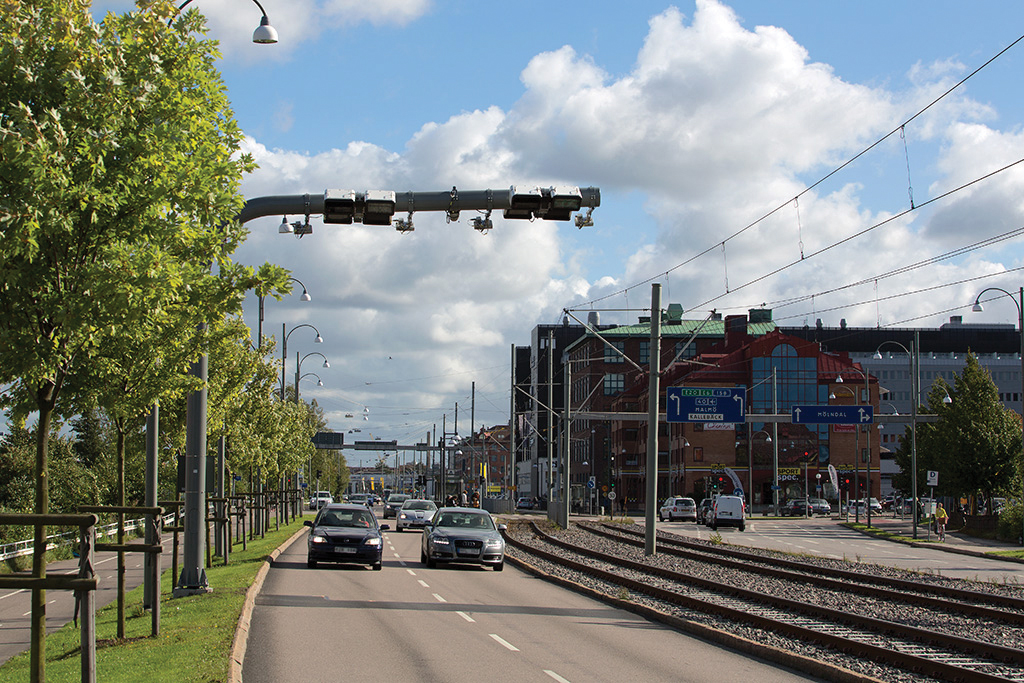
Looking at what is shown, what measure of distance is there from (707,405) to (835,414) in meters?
10.2

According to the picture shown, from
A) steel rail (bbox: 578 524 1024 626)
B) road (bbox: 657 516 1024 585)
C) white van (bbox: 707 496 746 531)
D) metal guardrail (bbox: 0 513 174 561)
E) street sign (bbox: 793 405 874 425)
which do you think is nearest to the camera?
steel rail (bbox: 578 524 1024 626)

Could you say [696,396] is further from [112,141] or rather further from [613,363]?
[613,363]

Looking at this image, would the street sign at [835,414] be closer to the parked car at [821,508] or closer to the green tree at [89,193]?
the parked car at [821,508]

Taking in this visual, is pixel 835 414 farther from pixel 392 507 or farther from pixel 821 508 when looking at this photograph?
pixel 821 508

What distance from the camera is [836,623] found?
17.9 metres

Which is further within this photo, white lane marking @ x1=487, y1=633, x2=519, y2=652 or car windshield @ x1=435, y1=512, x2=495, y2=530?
car windshield @ x1=435, y1=512, x2=495, y2=530

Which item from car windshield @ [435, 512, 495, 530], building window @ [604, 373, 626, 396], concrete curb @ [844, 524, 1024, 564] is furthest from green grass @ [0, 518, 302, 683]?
building window @ [604, 373, 626, 396]

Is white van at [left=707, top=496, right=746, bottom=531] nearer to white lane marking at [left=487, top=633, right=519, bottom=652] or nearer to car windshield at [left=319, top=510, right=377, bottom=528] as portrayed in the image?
car windshield at [left=319, top=510, right=377, bottom=528]

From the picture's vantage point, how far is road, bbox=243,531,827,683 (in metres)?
12.4

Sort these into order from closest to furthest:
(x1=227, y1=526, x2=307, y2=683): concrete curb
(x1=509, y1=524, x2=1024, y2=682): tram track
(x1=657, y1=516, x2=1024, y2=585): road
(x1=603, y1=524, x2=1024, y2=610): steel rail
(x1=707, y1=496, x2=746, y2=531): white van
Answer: (x1=227, y1=526, x2=307, y2=683): concrete curb → (x1=509, y1=524, x2=1024, y2=682): tram track → (x1=603, y1=524, x2=1024, y2=610): steel rail → (x1=657, y1=516, x2=1024, y2=585): road → (x1=707, y1=496, x2=746, y2=531): white van

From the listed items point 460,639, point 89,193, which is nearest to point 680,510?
point 460,639

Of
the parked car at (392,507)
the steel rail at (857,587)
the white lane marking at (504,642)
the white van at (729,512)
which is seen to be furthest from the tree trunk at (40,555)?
the white van at (729,512)

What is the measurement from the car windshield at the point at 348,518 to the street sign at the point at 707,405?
76.2 ft

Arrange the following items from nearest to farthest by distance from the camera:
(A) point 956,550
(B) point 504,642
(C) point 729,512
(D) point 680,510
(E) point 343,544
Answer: (B) point 504,642
(E) point 343,544
(A) point 956,550
(C) point 729,512
(D) point 680,510
